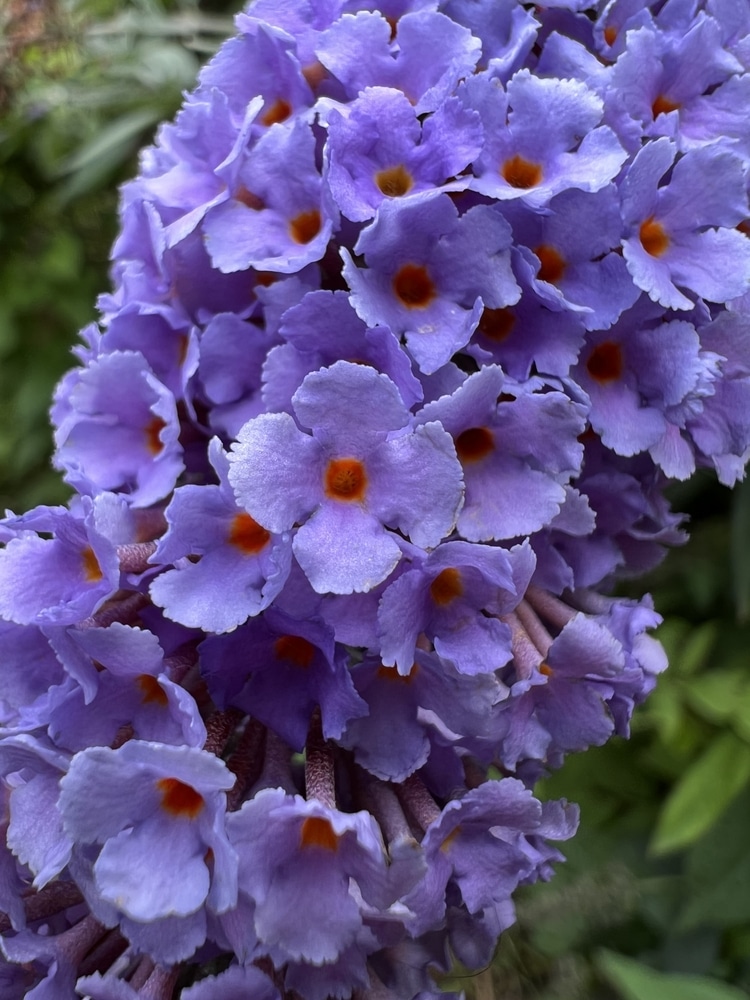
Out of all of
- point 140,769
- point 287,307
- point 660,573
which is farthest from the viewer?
point 660,573

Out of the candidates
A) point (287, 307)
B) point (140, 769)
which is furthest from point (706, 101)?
point (140, 769)

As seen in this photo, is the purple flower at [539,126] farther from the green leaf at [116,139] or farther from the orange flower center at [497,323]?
the green leaf at [116,139]

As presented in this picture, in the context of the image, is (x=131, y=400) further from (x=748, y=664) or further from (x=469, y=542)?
(x=748, y=664)

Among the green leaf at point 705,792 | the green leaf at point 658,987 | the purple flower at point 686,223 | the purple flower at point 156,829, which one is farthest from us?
the green leaf at point 705,792

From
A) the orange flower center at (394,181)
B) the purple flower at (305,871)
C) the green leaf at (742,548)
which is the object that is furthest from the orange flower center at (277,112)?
the green leaf at (742,548)

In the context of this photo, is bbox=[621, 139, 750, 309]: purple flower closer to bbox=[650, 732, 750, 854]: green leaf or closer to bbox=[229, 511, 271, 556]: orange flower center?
bbox=[229, 511, 271, 556]: orange flower center

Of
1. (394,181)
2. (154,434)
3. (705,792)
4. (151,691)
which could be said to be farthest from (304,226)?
(705,792)

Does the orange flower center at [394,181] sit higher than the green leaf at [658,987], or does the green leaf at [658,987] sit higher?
the orange flower center at [394,181]
